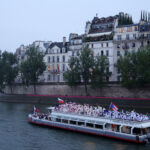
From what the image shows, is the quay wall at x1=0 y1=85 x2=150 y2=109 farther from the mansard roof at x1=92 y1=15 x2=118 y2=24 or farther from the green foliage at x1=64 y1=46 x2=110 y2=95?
the mansard roof at x1=92 y1=15 x2=118 y2=24

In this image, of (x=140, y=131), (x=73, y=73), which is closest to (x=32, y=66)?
(x=73, y=73)

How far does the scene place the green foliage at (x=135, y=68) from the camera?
56.4 m

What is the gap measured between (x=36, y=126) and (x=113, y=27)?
3773 centimetres

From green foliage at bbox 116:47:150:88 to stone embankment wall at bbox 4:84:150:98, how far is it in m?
2.13

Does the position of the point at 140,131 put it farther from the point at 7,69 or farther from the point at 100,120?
the point at 7,69

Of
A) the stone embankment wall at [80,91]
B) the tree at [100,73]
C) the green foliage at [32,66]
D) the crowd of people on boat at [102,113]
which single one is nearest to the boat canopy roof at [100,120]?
the crowd of people on boat at [102,113]

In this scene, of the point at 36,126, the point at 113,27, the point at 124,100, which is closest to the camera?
the point at 36,126

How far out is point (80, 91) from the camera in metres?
71.2

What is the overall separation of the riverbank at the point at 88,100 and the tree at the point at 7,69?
524cm

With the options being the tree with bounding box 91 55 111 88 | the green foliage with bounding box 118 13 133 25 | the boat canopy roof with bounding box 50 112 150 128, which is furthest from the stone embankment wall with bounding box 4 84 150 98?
the boat canopy roof with bounding box 50 112 150 128

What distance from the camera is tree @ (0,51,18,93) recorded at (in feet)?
276

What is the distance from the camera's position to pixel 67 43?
272ft

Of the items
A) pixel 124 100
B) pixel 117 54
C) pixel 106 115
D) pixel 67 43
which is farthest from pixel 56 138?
pixel 67 43

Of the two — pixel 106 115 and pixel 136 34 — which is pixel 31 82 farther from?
pixel 106 115
